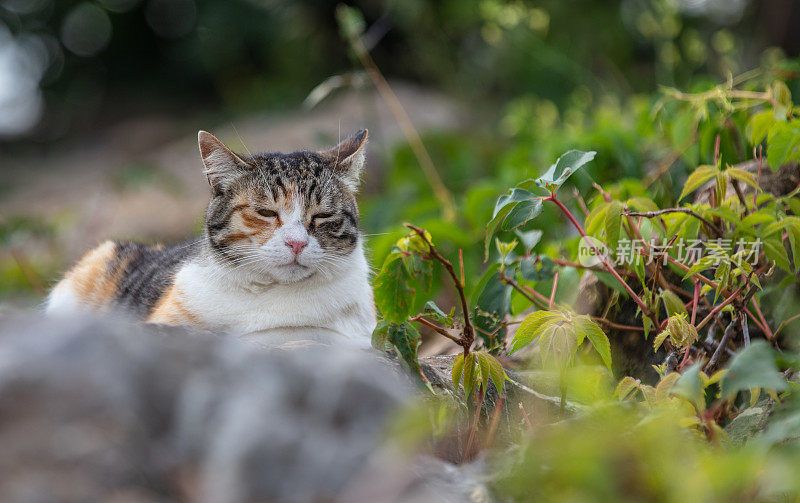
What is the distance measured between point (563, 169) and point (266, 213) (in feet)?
2.89

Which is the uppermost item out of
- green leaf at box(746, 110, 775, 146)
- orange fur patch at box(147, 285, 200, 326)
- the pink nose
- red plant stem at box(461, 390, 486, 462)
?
green leaf at box(746, 110, 775, 146)

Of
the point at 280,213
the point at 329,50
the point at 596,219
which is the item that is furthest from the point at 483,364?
the point at 329,50

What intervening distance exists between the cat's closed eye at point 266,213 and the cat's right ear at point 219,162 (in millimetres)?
165

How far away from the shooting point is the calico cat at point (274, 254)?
6.59 feet

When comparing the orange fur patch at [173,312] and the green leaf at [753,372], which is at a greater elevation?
the orange fur patch at [173,312]

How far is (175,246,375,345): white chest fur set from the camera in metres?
1.98

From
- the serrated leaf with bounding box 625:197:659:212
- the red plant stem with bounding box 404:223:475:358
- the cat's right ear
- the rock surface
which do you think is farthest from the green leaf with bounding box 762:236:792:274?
the cat's right ear

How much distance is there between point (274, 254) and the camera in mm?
2004

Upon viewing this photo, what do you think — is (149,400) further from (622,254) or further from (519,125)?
(519,125)

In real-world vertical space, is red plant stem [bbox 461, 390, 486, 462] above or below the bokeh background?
below

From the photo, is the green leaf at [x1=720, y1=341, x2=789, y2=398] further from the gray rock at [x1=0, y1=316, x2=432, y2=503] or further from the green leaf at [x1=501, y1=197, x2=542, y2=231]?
the green leaf at [x1=501, y1=197, x2=542, y2=231]

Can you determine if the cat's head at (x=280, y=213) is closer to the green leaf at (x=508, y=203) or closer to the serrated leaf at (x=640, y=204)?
the green leaf at (x=508, y=203)

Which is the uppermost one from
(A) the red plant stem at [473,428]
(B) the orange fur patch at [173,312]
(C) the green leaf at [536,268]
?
(B) the orange fur patch at [173,312]

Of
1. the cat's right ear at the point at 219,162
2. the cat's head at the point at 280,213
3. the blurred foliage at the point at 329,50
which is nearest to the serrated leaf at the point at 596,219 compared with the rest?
the cat's head at the point at 280,213
